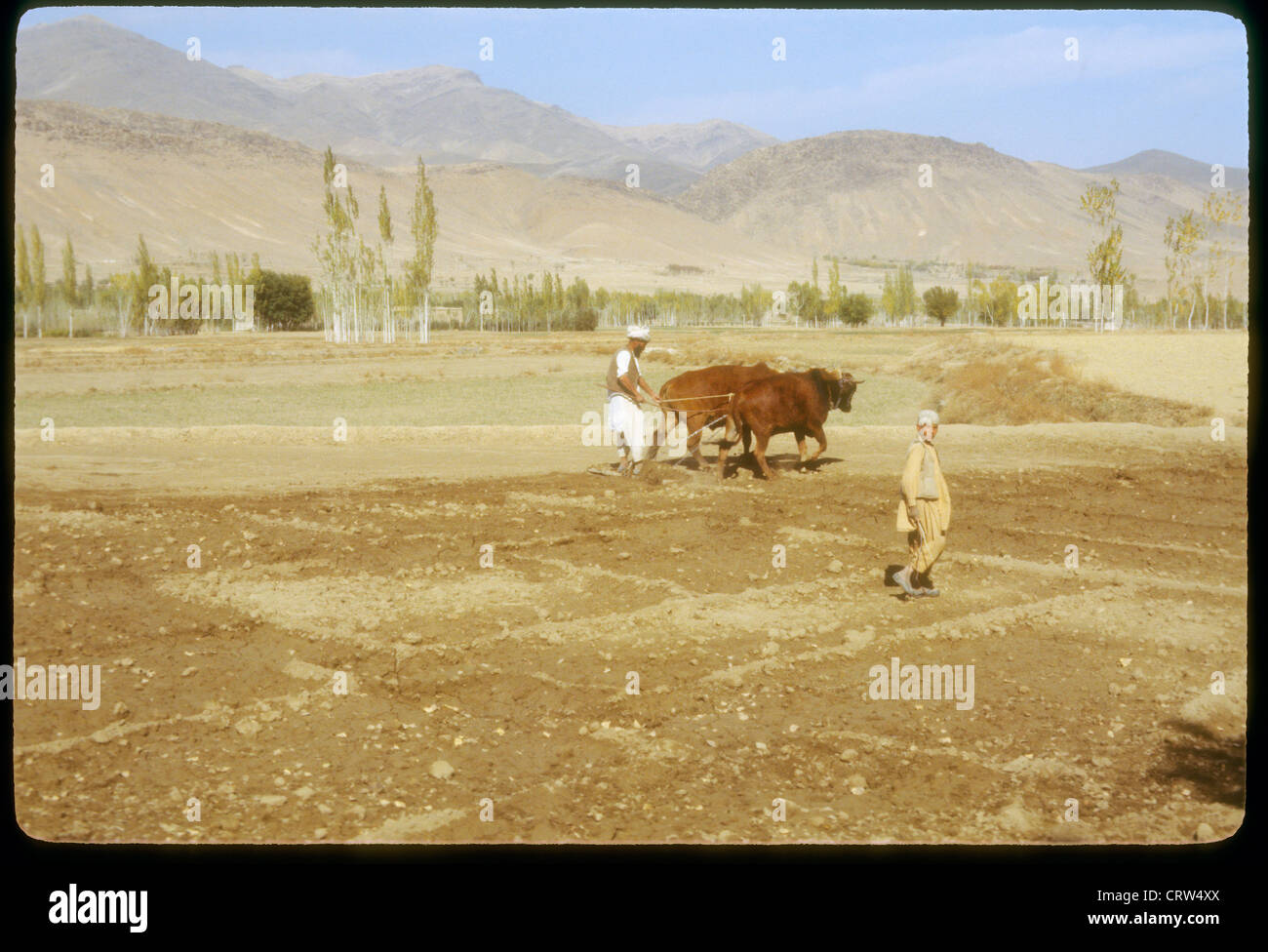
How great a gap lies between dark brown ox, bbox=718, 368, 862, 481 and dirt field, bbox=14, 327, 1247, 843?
21.3 inches

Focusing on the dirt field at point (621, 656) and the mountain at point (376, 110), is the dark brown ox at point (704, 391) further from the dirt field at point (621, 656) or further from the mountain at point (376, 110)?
the mountain at point (376, 110)

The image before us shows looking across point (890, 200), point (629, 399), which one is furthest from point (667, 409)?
point (890, 200)

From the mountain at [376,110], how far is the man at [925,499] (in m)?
108

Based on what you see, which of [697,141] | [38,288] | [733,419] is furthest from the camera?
[697,141]

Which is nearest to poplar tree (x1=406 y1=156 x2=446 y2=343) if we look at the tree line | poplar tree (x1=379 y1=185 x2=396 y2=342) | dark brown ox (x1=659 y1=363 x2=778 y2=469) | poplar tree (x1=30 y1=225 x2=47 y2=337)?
poplar tree (x1=379 y1=185 x2=396 y2=342)

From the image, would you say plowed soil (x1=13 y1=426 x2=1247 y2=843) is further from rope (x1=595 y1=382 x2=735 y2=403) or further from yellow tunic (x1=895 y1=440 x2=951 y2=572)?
rope (x1=595 y1=382 x2=735 y2=403)

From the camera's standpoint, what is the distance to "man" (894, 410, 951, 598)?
243 inches

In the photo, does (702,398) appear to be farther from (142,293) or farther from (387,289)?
(142,293)

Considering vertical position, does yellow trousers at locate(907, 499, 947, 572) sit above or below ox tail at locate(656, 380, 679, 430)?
below

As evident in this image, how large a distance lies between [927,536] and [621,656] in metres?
1.95

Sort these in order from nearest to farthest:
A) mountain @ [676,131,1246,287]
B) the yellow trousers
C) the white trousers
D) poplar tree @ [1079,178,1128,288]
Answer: the yellow trousers → the white trousers → poplar tree @ [1079,178,1128,288] → mountain @ [676,131,1246,287]

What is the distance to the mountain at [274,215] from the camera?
76125 millimetres

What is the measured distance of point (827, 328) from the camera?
103ft

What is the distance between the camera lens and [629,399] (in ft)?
32.7
